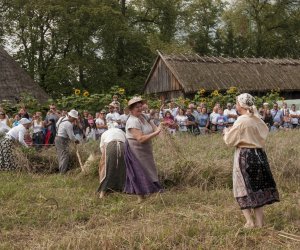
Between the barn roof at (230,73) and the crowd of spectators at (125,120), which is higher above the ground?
the barn roof at (230,73)

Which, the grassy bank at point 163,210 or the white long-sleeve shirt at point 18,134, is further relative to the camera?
the white long-sleeve shirt at point 18,134

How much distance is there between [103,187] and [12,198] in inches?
53.7

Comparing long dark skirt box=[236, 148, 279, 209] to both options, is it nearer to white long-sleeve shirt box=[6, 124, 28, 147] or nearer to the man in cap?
the man in cap

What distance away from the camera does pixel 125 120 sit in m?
13.4

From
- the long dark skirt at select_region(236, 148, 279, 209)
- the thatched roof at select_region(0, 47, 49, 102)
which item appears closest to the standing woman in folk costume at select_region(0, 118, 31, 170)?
the long dark skirt at select_region(236, 148, 279, 209)

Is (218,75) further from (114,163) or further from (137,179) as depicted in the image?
(137,179)

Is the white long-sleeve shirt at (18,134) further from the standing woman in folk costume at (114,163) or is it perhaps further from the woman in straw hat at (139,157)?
the woman in straw hat at (139,157)

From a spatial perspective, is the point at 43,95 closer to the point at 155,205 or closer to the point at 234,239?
the point at 155,205

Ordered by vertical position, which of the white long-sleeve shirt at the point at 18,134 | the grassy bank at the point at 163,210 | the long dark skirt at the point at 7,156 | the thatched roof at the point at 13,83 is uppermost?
the thatched roof at the point at 13,83

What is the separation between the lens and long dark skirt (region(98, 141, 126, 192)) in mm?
7734

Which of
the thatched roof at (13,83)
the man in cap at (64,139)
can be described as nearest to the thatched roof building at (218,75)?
the thatched roof at (13,83)

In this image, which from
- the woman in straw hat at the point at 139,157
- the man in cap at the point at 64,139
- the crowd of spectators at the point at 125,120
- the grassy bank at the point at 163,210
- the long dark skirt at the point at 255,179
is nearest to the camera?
the grassy bank at the point at 163,210

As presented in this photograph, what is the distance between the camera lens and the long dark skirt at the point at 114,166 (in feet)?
25.4

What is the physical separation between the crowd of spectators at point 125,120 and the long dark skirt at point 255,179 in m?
6.57
